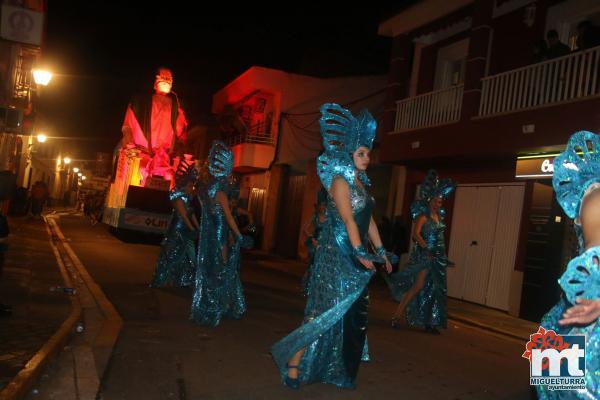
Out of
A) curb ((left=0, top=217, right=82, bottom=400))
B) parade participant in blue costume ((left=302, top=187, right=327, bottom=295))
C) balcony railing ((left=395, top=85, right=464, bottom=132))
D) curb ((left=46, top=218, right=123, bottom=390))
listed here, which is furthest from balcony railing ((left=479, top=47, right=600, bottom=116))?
curb ((left=0, top=217, right=82, bottom=400))

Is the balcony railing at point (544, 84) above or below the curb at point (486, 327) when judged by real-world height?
above

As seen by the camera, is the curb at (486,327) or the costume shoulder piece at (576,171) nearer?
the costume shoulder piece at (576,171)

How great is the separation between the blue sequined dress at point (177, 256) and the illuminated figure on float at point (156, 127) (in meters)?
8.04

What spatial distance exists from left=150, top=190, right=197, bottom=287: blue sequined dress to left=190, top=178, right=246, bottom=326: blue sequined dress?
1.83 m

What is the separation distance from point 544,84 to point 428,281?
5.42m

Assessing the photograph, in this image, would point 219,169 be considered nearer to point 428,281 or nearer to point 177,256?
point 177,256

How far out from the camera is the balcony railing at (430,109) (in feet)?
43.2

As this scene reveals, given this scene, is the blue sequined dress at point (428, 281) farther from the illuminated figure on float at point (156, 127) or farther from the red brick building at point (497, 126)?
the illuminated figure on float at point (156, 127)

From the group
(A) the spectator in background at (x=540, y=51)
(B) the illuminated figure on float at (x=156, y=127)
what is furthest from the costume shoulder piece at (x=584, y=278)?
(B) the illuminated figure on float at (x=156, y=127)

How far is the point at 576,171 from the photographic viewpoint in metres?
2.47

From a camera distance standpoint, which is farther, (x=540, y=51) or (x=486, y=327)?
(x=540, y=51)

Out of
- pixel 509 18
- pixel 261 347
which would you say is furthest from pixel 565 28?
pixel 261 347

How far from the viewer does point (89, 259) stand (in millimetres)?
11719

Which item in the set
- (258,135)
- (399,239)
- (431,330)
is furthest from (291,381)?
(258,135)
